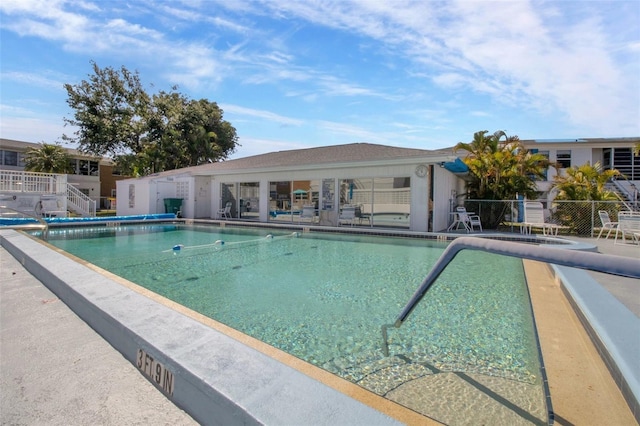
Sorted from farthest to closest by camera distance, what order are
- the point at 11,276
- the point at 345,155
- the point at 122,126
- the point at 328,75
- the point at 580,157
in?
the point at 122,126
the point at 580,157
the point at 345,155
the point at 328,75
the point at 11,276

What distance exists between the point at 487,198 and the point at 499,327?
11.9 m

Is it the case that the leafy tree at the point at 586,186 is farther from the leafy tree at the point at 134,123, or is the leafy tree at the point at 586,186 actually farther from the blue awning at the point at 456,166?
the leafy tree at the point at 134,123

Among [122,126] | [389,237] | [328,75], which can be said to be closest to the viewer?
[389,237]

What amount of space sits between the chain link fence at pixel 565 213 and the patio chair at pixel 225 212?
11.6 metres

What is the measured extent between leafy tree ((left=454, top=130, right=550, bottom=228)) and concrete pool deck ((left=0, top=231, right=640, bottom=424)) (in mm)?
12034

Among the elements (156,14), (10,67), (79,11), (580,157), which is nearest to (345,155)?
(156,14)

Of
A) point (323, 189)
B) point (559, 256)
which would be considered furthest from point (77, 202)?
point (559, 256)

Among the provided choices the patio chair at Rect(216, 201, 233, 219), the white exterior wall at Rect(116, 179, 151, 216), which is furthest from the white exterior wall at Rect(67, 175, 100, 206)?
the patio chair at Rect(216, 201, 233, 219)

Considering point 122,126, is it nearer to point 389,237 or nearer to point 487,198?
point 389,237

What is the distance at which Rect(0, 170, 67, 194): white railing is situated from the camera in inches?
695

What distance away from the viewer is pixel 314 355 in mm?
3307

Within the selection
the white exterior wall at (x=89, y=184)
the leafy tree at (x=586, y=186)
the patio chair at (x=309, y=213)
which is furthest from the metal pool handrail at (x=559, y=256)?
the white exterior wall at (x=89, y=184)

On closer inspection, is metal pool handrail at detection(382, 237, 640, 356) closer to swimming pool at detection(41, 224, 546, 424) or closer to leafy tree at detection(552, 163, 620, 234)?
swimming pool at detection(41, 224, 546, 424)

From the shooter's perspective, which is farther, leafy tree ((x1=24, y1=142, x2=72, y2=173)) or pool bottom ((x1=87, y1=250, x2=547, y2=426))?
leafy tree ((x1=24, y1=142, x2=72, y2=173))
